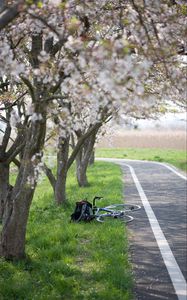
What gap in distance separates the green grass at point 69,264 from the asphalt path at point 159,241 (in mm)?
268

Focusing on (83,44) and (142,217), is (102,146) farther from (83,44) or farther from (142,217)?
(83,44)

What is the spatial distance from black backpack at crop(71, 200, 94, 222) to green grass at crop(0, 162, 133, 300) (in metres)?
0.18

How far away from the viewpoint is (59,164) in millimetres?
14750

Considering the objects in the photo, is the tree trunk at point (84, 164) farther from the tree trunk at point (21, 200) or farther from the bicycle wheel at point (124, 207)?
the tree trunk at point (21, 200)

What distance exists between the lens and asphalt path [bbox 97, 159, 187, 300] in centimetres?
752

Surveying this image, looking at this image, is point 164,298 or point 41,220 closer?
point 164,298

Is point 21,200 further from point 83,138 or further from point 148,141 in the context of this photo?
point 148,141

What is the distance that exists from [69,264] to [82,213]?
3.55m

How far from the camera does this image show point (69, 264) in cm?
873

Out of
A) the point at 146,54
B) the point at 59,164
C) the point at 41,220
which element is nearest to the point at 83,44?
the point at 146,54

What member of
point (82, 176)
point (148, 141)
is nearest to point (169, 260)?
point (82, 176)

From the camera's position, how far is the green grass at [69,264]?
736 centimetres

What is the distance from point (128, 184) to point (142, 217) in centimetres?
822

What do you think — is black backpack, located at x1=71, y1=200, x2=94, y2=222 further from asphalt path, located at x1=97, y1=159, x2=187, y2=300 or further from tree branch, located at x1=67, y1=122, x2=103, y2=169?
tree branch, located at x1=67, y1=122, x2=103, y2=169
